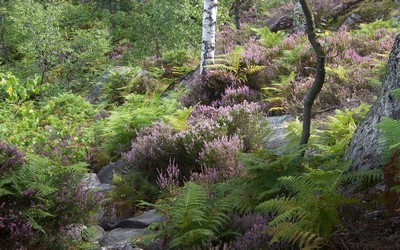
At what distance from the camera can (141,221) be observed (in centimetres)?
439

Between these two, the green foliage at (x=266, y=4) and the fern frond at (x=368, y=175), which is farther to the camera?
the green foliage at (x=266, y=4)

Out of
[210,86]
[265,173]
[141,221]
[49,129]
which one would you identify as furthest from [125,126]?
[265,173]

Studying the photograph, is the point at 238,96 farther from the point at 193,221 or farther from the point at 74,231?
the point at 193,221

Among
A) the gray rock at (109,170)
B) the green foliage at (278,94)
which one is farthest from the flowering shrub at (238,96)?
the gray rock at (109,170)

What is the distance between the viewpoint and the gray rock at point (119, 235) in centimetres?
412

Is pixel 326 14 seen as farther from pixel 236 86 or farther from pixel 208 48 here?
pixel 236 86

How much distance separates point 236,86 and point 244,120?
2.37m

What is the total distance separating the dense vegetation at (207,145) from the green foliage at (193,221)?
13mm

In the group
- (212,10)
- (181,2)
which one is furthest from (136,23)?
(212,10)

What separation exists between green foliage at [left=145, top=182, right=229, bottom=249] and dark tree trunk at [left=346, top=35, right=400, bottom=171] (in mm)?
1129

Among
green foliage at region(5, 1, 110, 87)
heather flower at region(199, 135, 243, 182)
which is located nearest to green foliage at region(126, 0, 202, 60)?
green foliage at region(5, 1, 110, 87)

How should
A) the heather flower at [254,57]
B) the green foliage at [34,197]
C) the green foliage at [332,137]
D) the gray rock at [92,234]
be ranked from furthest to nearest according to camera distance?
the heather flower at [254,57]
the gray rock at [92,234]
the green foliage at [332,137]
the green foliage at [34,197]

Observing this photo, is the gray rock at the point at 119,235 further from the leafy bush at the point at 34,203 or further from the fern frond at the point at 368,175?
the fern frond at the point at 368,175

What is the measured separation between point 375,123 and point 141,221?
2.52m
